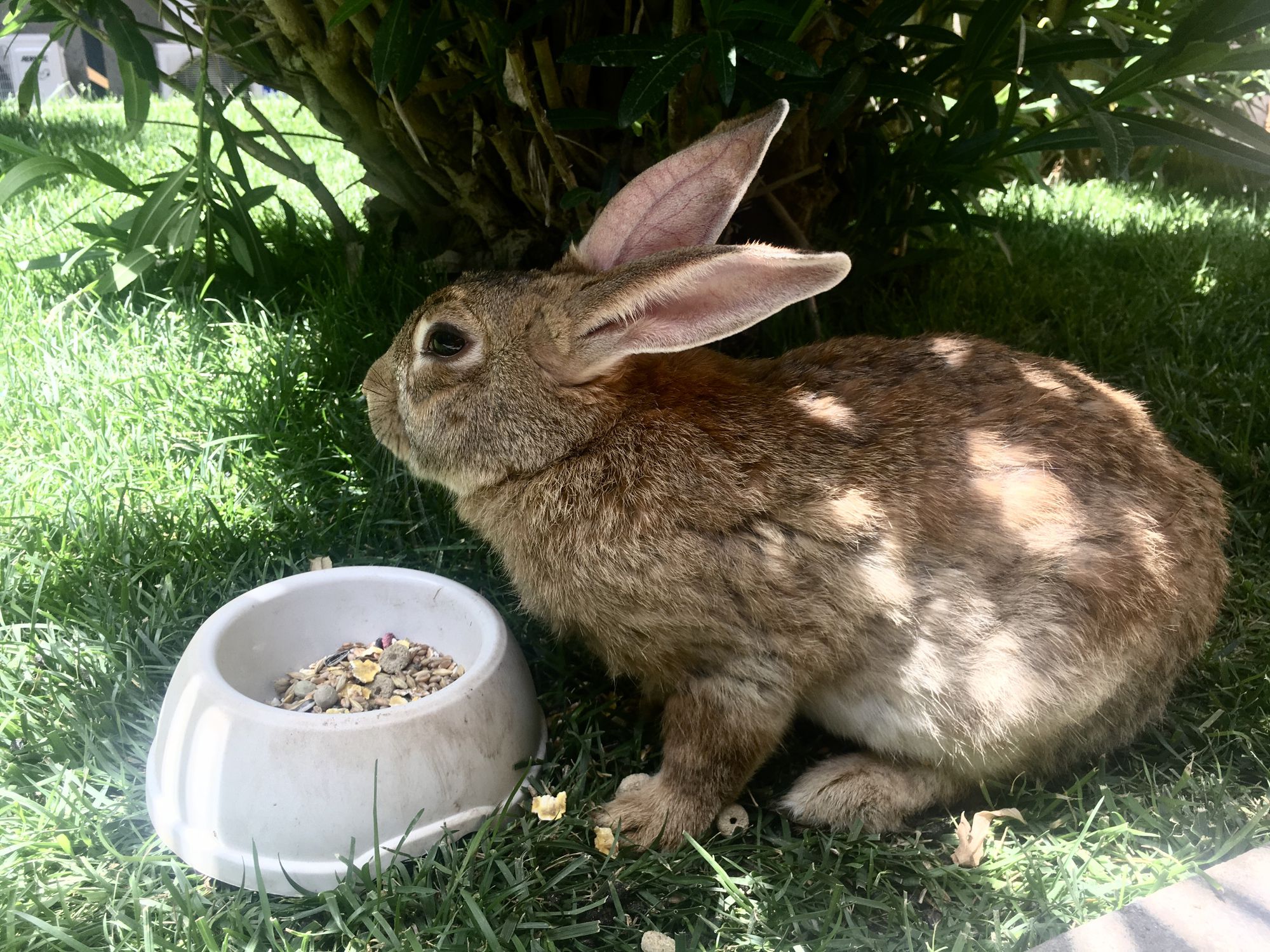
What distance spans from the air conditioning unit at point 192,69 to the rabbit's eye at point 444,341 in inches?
64.3

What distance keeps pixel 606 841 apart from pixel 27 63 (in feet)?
31.5

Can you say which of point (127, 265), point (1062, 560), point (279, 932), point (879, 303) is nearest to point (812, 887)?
point (1062, 560)

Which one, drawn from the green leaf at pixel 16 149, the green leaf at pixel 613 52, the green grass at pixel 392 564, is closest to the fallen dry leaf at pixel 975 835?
the green grass at pixel 392 564

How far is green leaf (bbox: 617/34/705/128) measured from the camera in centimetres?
217

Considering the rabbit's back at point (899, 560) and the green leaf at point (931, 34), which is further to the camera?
the green leaf at point (931, 34)

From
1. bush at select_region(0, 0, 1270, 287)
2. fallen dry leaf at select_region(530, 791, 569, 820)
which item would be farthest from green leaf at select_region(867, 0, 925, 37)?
fallen dry leaf at select_region(530, 791, 569, 820)

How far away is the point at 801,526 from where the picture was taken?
2004mm

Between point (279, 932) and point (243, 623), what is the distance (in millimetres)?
679

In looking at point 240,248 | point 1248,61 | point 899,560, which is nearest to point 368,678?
point 899,560

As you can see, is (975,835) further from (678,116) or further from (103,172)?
(103,172)

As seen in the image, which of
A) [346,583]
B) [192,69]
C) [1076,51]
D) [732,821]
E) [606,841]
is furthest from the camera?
[192,69]

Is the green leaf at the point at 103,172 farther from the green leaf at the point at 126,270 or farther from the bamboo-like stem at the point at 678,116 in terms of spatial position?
the bamboo-like stem at the point at 678,116

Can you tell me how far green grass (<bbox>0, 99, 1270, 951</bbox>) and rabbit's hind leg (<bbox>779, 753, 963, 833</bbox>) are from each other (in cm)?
5

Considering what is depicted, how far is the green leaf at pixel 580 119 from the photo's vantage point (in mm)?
2707
